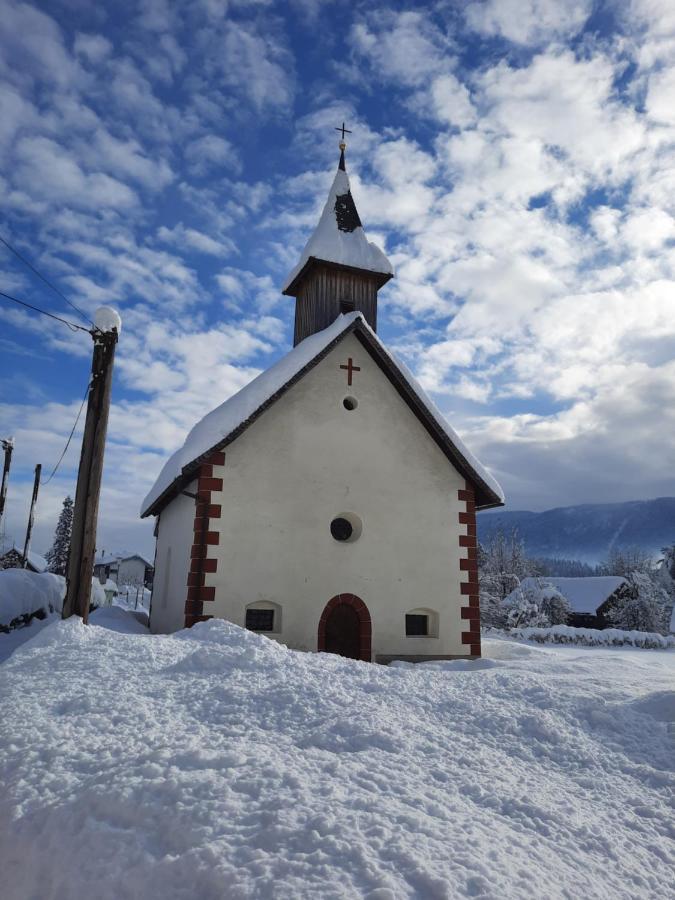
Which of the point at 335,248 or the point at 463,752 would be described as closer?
the point at 463,752

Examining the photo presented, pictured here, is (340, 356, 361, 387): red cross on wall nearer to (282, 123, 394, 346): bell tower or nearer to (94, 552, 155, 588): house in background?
(282, 123, 394, 346): bell tower

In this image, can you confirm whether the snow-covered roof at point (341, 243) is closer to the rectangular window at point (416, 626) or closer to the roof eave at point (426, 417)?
the roof eave at point (426, 417)

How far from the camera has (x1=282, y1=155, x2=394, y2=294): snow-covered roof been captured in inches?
639

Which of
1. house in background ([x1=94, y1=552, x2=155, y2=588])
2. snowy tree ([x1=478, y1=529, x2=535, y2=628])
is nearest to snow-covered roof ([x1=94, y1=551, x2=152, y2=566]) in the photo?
house in background ([x1=94, y1=552, x2=155, y2=588])

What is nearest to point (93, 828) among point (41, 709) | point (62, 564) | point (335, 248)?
point (41, 709)

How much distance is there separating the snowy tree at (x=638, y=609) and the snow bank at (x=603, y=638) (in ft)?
35.2

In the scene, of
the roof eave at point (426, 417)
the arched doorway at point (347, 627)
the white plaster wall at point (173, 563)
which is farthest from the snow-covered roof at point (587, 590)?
the arched doorway at point (347, 627)

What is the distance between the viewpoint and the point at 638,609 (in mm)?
38500

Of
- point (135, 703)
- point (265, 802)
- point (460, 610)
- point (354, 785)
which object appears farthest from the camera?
point (460, 610)

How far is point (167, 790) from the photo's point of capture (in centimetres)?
402

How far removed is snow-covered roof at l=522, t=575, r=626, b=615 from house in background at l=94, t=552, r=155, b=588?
5322 cm

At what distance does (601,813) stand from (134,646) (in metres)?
5.52

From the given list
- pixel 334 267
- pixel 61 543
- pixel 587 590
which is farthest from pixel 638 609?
pixel 61 543

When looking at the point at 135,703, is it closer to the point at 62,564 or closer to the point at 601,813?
the point at 601,813
